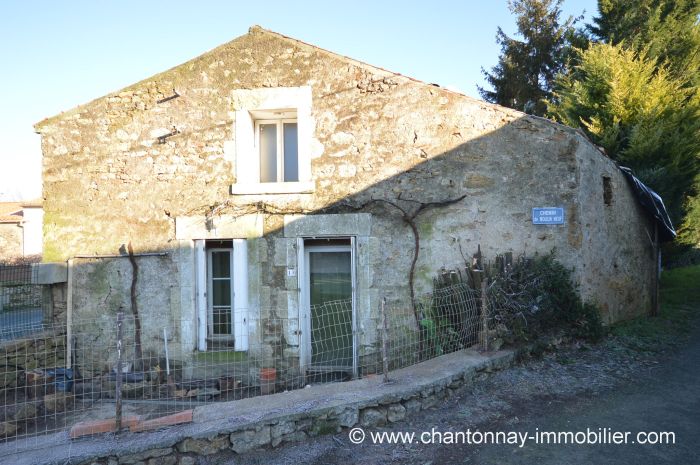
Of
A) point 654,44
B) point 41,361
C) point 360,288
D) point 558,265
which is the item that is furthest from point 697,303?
point 41,361

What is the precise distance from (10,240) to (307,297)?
26.0 meters

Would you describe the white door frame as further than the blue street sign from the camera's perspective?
Yes

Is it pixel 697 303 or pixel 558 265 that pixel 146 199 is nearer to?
pixel 558 265

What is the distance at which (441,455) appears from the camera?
3.78 m

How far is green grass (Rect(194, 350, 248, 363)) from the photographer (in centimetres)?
658

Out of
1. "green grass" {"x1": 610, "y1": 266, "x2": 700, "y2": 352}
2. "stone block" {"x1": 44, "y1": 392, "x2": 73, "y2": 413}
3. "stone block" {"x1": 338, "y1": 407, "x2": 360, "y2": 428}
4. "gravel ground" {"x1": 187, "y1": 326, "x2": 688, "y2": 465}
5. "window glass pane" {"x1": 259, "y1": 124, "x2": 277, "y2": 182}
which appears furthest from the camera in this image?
"window glass pane" {"x1": 259, "y1": 124, "x2": 277, "y2": 182}

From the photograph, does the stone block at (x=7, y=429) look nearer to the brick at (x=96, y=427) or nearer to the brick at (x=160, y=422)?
the brick at (x=96, y=427)

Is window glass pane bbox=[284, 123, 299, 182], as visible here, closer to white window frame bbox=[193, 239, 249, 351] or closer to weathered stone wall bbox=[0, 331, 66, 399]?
white window frame bbox=[193, 239, 249, 351]

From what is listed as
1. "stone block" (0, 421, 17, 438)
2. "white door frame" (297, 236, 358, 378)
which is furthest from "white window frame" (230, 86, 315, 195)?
"stone block" (0, 421, 17, 438)

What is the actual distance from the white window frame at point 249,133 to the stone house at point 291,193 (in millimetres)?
23

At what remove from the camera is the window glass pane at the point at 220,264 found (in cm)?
702

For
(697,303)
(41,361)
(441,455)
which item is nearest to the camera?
(441,455)

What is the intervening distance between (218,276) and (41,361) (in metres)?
2.89

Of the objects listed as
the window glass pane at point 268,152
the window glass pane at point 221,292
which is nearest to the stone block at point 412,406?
the window glass pane at point 221,292
